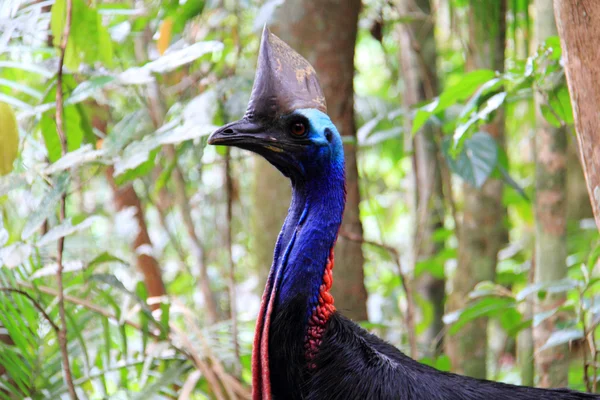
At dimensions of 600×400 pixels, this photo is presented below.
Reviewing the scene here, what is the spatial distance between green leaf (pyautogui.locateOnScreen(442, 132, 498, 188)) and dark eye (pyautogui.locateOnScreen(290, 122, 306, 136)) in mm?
670

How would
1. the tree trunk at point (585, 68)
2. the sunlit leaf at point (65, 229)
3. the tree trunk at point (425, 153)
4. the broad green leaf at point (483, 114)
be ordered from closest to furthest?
the tree trunk at point (585, 68)
the sunlit leaf at point (65, 229)
the broad green leaf at point (483, 114)
the tree trunk at point (425, 153)

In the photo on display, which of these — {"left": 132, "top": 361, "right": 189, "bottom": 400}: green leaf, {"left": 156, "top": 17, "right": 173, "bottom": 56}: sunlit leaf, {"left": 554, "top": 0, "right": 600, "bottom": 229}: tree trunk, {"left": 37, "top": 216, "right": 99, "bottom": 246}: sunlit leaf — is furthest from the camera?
{"left": 156, "top": 17, "right": 173, "bottom": 56}: sunlit leaf

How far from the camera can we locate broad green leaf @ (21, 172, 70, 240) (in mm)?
1534

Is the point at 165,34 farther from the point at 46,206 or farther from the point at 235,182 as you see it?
the point at 46,206

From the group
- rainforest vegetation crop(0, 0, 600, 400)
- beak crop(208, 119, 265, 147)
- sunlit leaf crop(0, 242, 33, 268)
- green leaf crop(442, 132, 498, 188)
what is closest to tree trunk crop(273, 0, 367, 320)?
rainforest vegetation crop(0, 0, 600, 400)

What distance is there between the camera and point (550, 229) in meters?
2.04

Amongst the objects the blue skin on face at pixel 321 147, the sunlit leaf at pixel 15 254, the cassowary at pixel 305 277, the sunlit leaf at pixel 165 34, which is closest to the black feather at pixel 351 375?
the cassowary at pixel 305 277

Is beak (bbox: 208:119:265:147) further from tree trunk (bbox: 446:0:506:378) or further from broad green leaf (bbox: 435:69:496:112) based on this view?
tree trunk (bbox: 446:0:506:378)

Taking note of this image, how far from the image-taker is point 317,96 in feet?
4.87

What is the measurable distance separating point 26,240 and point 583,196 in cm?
282

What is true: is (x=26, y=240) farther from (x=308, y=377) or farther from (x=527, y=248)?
(x=527, y=248)

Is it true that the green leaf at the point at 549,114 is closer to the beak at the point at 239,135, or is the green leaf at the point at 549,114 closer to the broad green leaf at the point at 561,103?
the broad green leaf at the point at 561,103

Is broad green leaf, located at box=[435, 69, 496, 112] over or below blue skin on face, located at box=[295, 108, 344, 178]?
over

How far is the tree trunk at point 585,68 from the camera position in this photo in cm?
135
